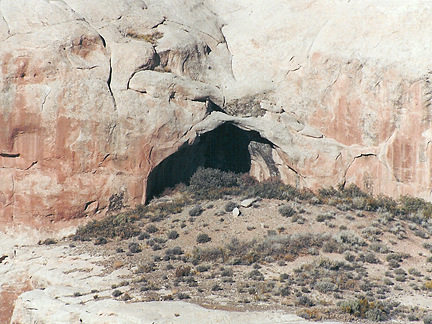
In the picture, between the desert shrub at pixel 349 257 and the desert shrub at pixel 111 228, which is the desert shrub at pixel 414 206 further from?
the desert shrub at pixel 111 228

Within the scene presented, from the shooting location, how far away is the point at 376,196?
25609 mm

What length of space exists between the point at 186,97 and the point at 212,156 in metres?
3.81

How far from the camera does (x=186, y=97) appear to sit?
85.4 feet

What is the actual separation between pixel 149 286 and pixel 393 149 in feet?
40.4

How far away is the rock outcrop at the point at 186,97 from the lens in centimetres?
2394

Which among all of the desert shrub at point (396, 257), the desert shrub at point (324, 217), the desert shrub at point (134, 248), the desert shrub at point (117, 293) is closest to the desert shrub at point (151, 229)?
the desert shrub at point (134, 248)

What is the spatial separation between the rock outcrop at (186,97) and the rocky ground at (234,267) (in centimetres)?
188

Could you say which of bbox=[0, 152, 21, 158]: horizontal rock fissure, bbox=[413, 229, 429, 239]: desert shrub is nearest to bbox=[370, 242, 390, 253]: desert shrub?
bbox=[413, 229, 429, 239]: desert shrub

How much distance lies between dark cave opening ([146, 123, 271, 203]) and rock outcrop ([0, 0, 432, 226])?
466 millimetres

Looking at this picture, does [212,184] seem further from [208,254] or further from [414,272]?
[414,272]

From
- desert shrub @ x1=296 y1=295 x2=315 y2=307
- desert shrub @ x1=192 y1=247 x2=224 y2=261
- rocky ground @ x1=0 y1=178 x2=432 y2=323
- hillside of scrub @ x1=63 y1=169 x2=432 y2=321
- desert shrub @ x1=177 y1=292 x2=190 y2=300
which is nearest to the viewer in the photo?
rocky ground @ x1=0 y1=178 x2=432 y2=323

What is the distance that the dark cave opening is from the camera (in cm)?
2673

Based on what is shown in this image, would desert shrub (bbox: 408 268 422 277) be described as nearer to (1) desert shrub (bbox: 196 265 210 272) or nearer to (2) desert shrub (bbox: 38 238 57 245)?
(1) desert shrub (bbox: 196 265 210 272)

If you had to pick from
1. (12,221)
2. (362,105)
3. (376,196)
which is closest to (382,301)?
(376,196)
